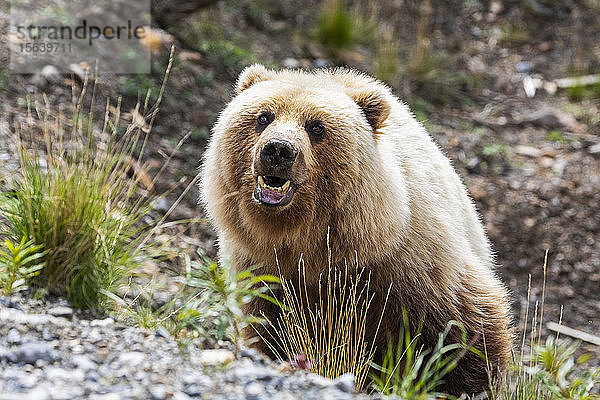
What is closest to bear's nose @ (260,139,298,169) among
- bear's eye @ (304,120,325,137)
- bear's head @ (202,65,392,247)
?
bear's head @ (202,65,392,247)

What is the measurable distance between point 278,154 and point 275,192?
218 millimetres

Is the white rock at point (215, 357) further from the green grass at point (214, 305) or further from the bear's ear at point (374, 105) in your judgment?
the bear's ear at point (374, 105)

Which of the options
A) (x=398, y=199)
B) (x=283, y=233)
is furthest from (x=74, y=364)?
(x=398, y=199)

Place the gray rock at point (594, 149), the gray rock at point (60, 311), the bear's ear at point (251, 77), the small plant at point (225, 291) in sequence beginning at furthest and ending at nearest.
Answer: the gray rock at point (594, 149), the bear's ear at point (251, 77), the gray rock at point (60, 311), the small plant at point (225, 291)

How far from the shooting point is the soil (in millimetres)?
6516

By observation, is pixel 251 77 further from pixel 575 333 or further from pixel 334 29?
pixel 334 29

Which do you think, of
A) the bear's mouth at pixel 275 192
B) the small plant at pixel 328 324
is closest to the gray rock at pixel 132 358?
the small plant at pixel 328 324

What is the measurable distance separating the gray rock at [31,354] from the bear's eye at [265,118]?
5.02ft

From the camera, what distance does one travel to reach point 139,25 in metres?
7.38

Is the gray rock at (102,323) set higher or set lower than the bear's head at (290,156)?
lower

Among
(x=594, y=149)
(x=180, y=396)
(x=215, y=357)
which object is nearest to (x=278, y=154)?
(x=215, y=357)

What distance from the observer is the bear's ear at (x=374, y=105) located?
156 inches

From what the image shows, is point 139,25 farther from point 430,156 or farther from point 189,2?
point 430,156

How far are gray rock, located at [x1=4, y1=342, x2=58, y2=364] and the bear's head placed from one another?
47.7 inches
